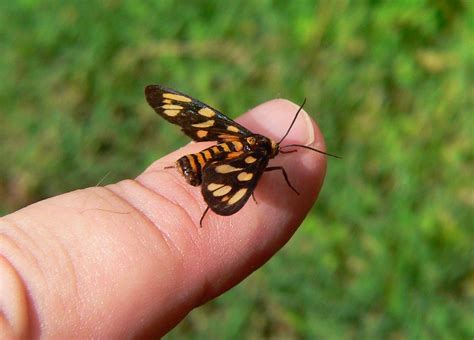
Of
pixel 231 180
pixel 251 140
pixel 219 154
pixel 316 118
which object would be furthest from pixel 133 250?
pixel 316 118

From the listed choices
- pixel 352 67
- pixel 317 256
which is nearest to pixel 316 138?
pixel 317 256

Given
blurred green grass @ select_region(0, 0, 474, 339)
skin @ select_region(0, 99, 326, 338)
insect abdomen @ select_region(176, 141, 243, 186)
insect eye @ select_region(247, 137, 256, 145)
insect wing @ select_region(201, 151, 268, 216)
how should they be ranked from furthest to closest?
blurred green grass @ select_region(0, 0, 474, 339), insect eye @ select_region(247, 137, 256, 145), insect abdomen @ select_region(176, 141, 243, 186), insect wing @ select_region(201, 151, 268, 216), skin @ select_region(0, 99, 326, 338)

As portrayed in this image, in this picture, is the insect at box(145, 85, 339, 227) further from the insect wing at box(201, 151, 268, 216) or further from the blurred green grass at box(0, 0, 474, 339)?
the blurred green grass at box(0, 0, 474, 339)

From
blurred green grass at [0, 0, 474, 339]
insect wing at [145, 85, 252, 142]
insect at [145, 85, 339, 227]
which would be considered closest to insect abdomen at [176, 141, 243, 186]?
insect at [145, 85, 339, 227]

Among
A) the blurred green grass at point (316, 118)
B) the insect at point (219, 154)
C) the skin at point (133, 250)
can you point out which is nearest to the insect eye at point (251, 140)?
the insect at point (219, 154)

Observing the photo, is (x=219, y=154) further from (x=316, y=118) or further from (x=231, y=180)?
(x=316, y=118)

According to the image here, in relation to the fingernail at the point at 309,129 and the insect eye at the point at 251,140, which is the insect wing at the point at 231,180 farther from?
the fingernail at the point at 309,129

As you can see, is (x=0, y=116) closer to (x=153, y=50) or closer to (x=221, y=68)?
(x=153, y=50)
